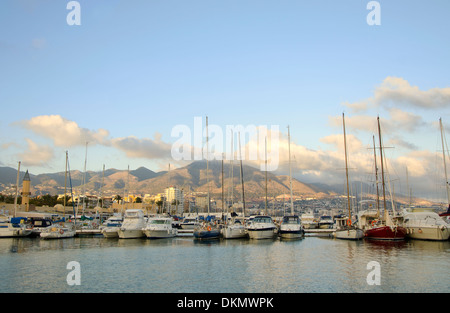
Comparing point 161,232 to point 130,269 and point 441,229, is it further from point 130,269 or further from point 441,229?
point 441,229

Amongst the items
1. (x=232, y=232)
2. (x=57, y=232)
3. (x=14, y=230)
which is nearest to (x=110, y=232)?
(x=57, y=232)

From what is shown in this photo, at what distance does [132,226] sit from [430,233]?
47.4m

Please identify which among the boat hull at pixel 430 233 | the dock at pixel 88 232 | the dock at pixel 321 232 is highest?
the boat hull at pixel 430 233

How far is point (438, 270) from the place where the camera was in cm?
2844

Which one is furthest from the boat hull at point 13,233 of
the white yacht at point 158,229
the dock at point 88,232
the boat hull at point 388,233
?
the boat hull at point 388,233

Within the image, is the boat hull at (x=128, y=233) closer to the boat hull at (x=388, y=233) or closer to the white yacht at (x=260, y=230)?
the white yacht at (x=260, y=230)

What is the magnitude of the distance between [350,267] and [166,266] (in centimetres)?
1634

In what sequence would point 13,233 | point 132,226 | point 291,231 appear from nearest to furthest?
point 291,231 → point 132,226 → point 13,233

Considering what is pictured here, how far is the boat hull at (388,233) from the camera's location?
172 ft

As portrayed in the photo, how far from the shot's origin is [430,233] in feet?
165

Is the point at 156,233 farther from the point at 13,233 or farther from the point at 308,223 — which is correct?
the point at 308,223

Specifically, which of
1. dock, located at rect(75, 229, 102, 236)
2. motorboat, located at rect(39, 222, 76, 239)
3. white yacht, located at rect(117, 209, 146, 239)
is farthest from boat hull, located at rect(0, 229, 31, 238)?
white yacht, located at rect(117, 209, 146, 239)

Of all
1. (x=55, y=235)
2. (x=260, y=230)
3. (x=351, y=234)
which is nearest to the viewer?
(x=351, y=234)
